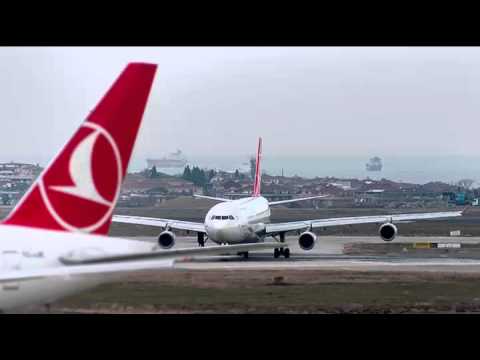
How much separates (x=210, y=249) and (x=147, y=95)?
278 centimetres

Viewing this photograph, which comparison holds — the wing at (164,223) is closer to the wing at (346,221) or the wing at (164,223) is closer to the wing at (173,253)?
the wing at (346,221)

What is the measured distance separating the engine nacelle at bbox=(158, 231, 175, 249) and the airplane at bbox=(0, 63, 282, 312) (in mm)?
27694

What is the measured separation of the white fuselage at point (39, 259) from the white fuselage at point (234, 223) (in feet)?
95.4

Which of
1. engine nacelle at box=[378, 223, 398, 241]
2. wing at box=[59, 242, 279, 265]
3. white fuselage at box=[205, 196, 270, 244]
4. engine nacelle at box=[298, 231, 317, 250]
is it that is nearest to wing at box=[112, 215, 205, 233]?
white fuselage at box=[205, 196, 270, 244]

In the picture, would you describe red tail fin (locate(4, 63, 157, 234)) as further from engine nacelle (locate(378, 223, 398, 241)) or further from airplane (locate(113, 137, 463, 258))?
engine nacelle (locate(378, 223, 398, 241))

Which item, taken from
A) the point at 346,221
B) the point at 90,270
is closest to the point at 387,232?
the point at 346,221

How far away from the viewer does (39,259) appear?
10930mm

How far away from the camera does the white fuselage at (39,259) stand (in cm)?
1073

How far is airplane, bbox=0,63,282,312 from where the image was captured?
10.7m

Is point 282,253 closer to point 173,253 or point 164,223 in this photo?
point 164,223

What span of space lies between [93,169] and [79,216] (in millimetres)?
612
